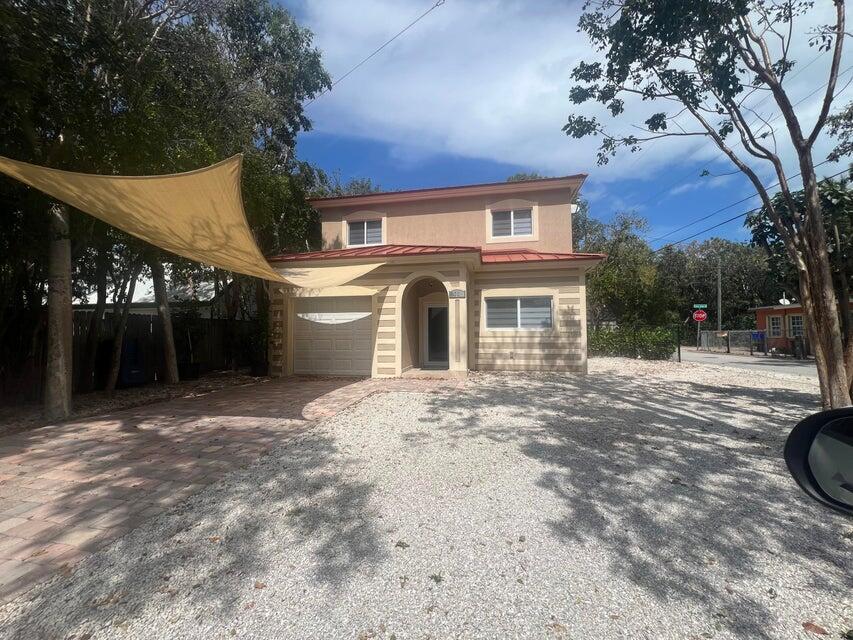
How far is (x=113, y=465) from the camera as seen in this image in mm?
4191

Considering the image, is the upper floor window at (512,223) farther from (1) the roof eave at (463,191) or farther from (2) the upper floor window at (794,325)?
(2) the upper floor window at (794,325)

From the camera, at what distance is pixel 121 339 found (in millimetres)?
9250

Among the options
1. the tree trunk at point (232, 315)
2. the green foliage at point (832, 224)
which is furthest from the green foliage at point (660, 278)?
the tree trunk at point (232, 315)

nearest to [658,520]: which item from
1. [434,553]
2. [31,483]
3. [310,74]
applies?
[434,553]

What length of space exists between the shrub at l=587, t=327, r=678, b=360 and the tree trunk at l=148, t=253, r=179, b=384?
15308 millimetres

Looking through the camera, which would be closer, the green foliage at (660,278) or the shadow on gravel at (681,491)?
the shadow on gravel at (681,491)

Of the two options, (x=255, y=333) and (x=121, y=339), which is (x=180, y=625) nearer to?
(x=121, y=339)

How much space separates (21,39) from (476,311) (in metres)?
9.76

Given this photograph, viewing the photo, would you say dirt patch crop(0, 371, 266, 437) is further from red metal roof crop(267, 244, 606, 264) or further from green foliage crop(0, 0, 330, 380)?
red metal roof crop(267, 244, 606, 264)

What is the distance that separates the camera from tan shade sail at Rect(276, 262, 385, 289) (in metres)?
8.71

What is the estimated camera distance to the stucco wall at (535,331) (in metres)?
11.1

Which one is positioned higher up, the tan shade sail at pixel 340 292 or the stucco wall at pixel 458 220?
the stucco wall at pixel 458 220

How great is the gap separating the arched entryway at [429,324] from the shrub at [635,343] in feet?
26.2

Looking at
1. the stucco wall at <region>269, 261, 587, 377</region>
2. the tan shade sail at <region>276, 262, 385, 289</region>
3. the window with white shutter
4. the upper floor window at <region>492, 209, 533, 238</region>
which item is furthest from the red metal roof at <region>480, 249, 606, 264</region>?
the tan shade sail at <region>276, 262, 385, 289</region>
